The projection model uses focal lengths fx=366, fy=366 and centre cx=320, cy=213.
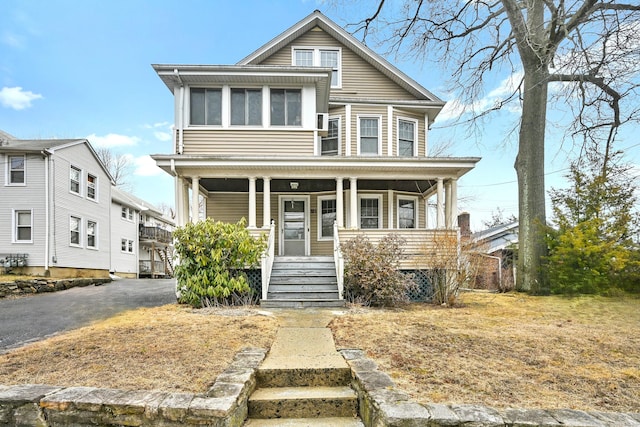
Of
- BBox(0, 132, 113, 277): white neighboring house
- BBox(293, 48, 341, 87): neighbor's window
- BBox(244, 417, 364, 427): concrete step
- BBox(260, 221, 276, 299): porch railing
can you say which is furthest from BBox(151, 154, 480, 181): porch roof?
BBox(0, 132, 113, 277): white neighboring house

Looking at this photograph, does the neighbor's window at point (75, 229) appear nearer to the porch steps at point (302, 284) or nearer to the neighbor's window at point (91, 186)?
the neighbor's window at point (91, 186)

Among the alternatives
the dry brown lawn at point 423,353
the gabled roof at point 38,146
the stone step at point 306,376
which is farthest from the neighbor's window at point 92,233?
the stone step at point 306,376

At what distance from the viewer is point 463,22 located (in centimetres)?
1162

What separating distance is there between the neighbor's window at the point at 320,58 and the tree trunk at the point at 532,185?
6066 mm

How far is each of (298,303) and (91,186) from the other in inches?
579

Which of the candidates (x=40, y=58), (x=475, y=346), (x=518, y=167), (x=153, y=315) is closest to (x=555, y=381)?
(x=475, y=346)

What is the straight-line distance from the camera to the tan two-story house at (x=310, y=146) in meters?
9.72

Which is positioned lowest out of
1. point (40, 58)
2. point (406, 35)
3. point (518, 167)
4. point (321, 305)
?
point (321, 305)

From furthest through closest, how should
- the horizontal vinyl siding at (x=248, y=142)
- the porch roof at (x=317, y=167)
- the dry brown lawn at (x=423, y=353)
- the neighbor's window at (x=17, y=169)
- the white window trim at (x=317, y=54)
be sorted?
1. the neighbor's window at (x=17, y=169)
2. the white window trim at (x=317, y=54)
3. the horizontal vinyl siding at (x=248, y=142)
4. the porch roof at (x=317, y=167)
5. the dry brown lawn at (x=423, y=353)

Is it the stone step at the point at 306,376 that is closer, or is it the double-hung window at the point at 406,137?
the stone step at the point at 306,376

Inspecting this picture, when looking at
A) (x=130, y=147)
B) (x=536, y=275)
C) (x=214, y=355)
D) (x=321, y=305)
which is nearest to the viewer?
(x=214, y=355)

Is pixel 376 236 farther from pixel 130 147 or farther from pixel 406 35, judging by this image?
pixel 130 147

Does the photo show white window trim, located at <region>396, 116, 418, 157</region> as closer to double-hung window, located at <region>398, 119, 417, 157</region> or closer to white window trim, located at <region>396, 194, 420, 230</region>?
double-hung window, located at <region>398, 119, 417, 157</region>

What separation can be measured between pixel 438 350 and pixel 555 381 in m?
1.23
